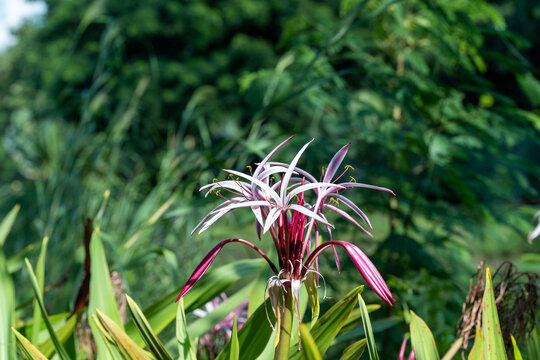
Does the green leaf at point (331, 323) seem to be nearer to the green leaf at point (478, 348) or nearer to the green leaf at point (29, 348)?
the green leaf at point (478, 348)

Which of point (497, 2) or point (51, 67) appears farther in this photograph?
point (497, 2)

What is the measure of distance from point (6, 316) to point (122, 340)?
0.37 metres

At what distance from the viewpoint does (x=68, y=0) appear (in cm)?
1027

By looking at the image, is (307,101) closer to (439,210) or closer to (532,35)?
(439,210)

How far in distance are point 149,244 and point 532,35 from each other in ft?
38.2

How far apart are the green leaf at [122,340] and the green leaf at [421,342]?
37 centimetres

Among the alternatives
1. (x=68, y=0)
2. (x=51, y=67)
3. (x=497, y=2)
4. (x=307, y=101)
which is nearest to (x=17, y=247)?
(x=307, y=101)

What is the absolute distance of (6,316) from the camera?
86 cm

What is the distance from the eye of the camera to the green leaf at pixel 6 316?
32.5 inches

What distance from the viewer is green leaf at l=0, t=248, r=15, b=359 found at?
825 mm

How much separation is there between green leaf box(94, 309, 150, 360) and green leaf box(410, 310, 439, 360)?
37 cm

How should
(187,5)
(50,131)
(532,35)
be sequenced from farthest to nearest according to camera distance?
1. (532,35)
2. (187,5)
3. (50,131)

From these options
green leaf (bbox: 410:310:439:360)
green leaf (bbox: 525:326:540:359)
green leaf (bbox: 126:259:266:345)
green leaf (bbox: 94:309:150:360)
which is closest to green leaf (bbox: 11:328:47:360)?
green leaf (bbox: 94:309:150:360)

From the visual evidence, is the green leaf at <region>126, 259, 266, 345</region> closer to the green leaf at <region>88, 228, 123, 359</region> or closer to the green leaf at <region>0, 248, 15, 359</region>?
the green leaf at <region>88, 228, 123, 359</region>
